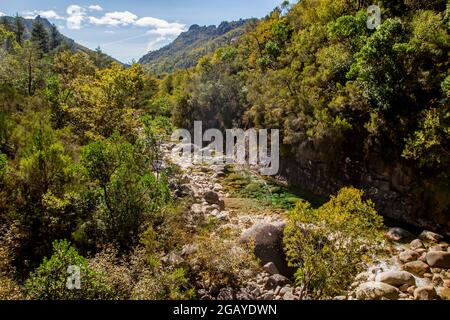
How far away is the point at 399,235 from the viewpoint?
18.9 m

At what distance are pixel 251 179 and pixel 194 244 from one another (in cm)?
1693

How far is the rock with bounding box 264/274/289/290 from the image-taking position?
46.1 ft

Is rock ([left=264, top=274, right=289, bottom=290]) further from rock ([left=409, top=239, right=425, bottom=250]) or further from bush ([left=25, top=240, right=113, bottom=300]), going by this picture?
rock ([left=409, top=239, right=425, bottom=250])

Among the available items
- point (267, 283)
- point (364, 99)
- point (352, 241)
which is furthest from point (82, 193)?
point (364, 99)

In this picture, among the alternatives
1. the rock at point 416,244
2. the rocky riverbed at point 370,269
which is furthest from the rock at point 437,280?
the rock at point 416,244

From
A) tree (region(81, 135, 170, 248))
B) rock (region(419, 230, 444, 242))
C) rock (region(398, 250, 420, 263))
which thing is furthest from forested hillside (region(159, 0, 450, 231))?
tree (region(81, 135, 170, 248))

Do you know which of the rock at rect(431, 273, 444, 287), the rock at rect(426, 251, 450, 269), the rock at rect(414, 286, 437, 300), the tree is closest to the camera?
the rock at rect(414, 286, 437, 300)

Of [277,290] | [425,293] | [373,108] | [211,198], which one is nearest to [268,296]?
[277,290]

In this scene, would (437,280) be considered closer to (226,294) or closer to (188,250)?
(226,294)

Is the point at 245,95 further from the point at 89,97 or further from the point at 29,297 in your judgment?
the point at 29,297

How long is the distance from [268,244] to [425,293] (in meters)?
6.91

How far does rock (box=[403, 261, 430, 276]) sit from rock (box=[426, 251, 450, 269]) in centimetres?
42
